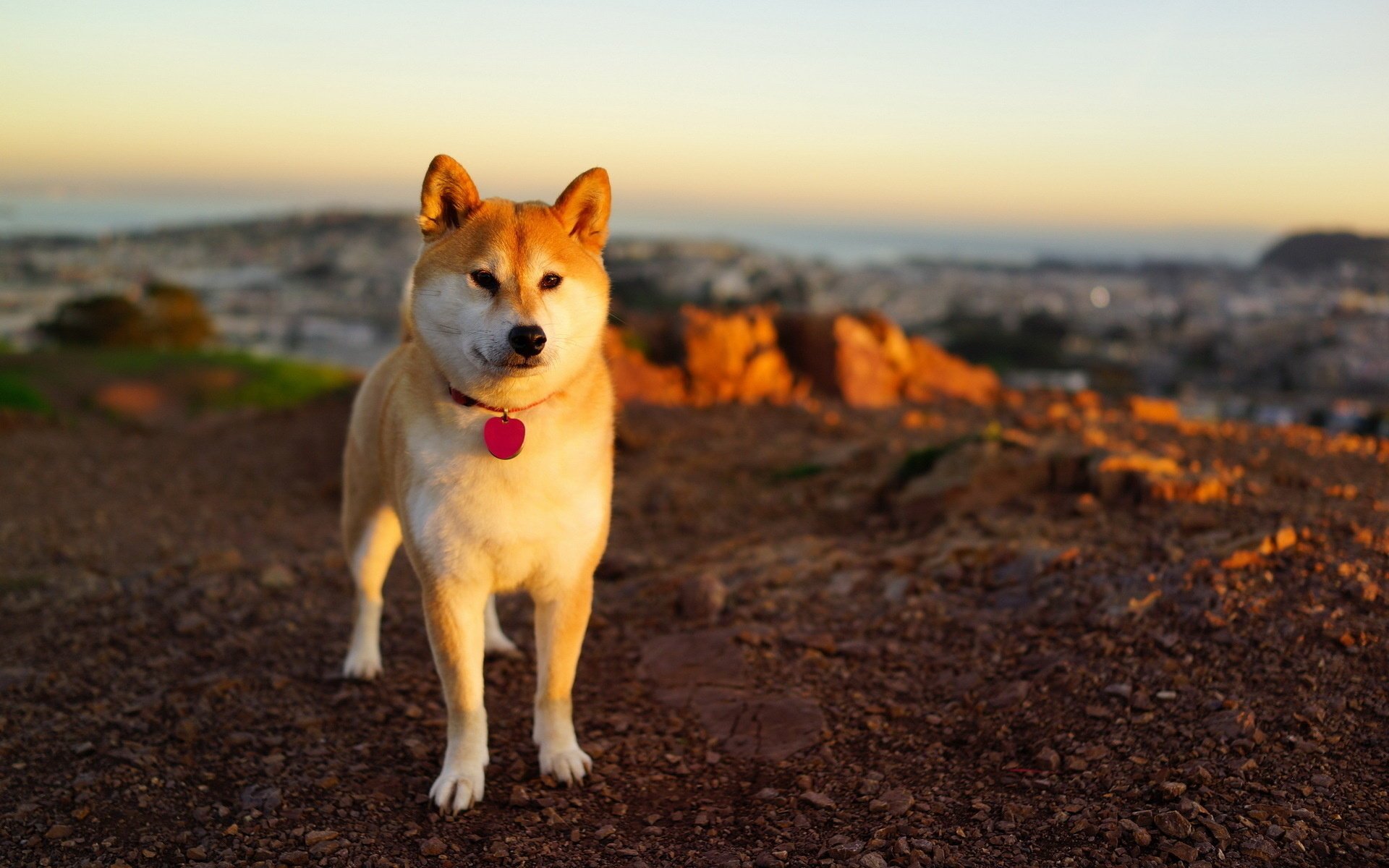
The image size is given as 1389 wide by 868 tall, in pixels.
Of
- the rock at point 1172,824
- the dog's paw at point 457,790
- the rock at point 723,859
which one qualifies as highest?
the rock at point 1172,824

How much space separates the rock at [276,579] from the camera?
7.01 meters

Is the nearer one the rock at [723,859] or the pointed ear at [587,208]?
the rock at [723,859]

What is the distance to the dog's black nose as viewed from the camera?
149 inches

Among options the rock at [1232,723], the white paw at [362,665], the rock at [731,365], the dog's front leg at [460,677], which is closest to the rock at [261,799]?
the dog's front leg at [460,677]

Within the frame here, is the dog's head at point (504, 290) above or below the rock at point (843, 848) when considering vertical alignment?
above

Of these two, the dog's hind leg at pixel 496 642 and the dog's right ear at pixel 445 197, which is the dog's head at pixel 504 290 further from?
the dog's hind leg at pixel 496 642

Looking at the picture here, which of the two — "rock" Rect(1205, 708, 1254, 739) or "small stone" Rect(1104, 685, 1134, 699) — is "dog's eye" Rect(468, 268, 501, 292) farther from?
"rock" Rect(1205, 708, 1254, 739)

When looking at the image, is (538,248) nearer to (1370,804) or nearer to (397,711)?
(397,711)

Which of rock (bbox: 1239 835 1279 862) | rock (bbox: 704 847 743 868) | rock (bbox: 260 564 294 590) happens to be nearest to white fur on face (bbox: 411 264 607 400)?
rock (bbox: 704 847 743 868)

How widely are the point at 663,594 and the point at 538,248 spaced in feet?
10.6

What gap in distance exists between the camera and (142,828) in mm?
3924

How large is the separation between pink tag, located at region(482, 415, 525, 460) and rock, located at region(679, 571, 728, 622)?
8.10ft

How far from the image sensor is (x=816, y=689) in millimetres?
5160

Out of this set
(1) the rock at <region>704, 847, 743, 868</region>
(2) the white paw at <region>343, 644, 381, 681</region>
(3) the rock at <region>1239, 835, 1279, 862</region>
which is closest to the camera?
(3) the rock at <region>1239, 835, 1279, 862</region>
